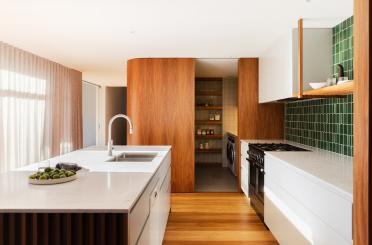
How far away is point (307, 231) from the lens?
2.07m

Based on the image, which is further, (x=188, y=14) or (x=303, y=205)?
(x=188, y=14)

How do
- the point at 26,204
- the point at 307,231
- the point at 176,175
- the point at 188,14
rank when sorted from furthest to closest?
1. the point at 176,175
2. the point at 188,14
3. the point at 307,231
4. the point at 26,204

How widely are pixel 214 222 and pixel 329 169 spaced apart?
175 centimetres

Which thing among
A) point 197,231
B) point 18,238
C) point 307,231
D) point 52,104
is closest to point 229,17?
point 307,231

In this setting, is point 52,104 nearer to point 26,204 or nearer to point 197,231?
point 197,231

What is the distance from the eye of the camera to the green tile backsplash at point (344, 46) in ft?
8.89

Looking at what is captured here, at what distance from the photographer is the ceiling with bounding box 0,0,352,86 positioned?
265cm

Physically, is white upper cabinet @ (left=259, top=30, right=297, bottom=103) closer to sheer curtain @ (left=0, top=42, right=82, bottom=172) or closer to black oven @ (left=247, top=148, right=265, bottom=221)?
black oven @ (left=247, top=148, right=265, bottom=221)

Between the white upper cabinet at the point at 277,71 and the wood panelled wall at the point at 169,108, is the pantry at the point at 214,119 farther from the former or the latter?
the white upper cabinet at the point at 277,71

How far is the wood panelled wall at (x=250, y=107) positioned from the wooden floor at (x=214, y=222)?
3.59 ft

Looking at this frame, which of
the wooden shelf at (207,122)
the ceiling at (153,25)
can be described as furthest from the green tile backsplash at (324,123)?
the wooden shelf at (207,122)

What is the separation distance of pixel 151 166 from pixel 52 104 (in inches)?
170

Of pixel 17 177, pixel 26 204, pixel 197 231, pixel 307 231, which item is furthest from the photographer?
pixel 197 231

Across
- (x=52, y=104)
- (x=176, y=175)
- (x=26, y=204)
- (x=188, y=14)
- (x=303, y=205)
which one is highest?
(x=188, y=14)
